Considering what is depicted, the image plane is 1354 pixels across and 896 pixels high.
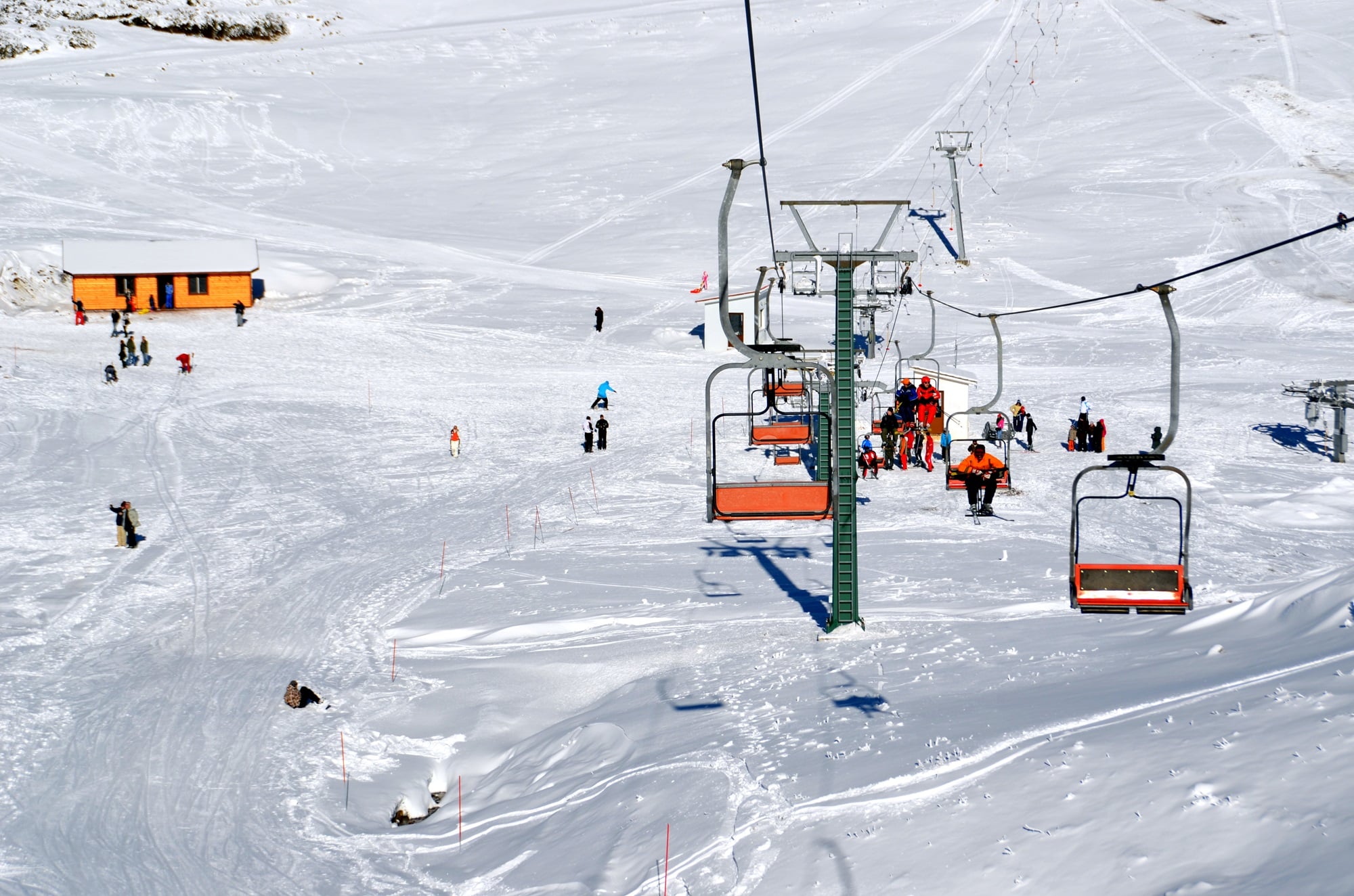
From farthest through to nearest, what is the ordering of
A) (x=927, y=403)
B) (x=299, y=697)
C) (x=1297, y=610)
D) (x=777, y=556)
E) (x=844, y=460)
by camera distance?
(x=927, y=403) < (x=777, y=556) < (x=299, y=697) < (x=844, y=460) < (x=1297, y=610)

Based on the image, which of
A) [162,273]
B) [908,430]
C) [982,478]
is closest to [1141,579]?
[982,478]

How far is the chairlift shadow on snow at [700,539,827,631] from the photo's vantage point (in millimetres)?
14594

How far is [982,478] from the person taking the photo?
61.5ft

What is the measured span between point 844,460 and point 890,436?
10.6m

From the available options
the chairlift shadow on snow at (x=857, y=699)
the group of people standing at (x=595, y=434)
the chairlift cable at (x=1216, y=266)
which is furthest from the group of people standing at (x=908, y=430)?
the chairlift shadow on snow at (x=857, y=699)

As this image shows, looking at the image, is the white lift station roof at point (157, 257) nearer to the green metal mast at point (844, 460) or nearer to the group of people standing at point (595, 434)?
the group of people standing at point (595, 434)

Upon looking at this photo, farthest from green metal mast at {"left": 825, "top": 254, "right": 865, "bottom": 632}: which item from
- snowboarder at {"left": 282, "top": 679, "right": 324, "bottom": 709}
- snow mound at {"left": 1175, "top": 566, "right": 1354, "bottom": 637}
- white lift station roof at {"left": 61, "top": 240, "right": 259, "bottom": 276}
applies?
white lift station roof at {"left": 61, "top": 240, "right": 259, "bottom": 276}

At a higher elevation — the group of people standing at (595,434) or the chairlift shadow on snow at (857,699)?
the group of people standing at (595,434)

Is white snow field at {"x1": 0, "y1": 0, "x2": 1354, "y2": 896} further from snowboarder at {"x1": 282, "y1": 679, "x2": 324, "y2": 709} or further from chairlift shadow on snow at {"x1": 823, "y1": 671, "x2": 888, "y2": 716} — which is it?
snowboarder at {"x1": 282, "y1": 679, "x2": 324, "y2": 709}

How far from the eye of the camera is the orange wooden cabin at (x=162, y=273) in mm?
36969

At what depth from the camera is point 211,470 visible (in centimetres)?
2309

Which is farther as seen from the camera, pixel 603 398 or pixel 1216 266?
pixel 603 398

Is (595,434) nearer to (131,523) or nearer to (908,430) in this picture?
(908,430)

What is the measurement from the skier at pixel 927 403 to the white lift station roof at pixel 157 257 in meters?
22.7
